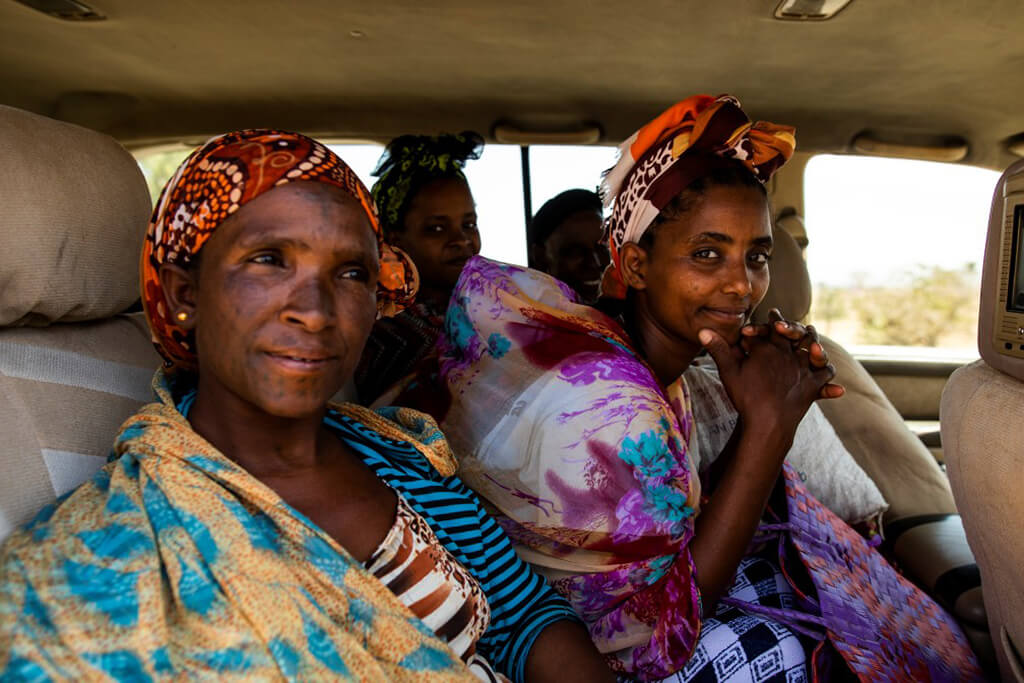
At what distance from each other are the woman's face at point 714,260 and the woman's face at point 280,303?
810mm

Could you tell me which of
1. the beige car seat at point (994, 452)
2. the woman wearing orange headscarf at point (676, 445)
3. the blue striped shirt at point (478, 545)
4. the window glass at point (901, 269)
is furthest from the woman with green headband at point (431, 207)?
the window glass at point (901, 269)

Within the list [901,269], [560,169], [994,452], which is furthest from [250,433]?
[901,269]

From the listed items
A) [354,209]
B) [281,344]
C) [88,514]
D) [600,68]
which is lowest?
[88,514]

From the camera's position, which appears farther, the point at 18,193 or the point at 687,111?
the point at 687,111

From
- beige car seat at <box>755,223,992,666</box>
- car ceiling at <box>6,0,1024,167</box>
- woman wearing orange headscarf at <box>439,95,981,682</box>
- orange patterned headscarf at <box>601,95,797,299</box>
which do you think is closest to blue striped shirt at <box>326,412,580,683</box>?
woman wearing orange headscarf at <box>439,95,981,682</box>

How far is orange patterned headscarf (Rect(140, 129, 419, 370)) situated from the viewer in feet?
3.82

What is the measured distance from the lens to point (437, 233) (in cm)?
286

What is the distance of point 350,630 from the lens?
1.06 m

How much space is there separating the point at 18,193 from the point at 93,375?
31cm

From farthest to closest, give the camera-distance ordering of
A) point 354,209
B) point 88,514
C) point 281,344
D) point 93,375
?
1. point 93,375
2. point 354,209
3. point 281,344
4. point 88,514

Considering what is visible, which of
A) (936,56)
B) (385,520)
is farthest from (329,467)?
(936,56)

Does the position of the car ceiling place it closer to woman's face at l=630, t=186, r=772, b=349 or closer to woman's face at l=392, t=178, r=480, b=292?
woman's face at l=392, t=178, r=480, b=292

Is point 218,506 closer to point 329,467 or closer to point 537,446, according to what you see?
point 329,467

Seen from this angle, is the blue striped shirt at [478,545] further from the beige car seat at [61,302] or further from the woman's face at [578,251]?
the woman's face at [578,251]
